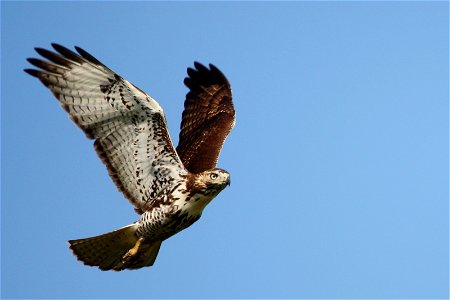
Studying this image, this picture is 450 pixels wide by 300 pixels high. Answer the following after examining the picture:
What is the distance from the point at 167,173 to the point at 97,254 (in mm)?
1377

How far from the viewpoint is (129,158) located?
11531 mm

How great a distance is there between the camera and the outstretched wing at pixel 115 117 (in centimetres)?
1113

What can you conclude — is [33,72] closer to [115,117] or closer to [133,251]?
[115,117]

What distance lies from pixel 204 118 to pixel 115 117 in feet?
8.09

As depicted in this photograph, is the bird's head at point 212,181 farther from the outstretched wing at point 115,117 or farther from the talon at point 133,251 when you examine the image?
the talon at point 133,251

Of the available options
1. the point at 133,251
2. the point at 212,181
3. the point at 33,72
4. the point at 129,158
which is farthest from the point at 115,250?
the point at 33,72

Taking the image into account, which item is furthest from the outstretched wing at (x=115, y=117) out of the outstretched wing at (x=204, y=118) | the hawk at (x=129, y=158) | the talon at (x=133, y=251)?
the outstretched wing at (x=204, y=118)

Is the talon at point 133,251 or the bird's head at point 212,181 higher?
the bird's head at point 212,181

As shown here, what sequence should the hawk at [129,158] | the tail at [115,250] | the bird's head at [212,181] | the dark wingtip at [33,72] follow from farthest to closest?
the tail at [115,250] → the hawk at [129,158] → the dark wingtip at [33,72] → the bird's head at [212,181]

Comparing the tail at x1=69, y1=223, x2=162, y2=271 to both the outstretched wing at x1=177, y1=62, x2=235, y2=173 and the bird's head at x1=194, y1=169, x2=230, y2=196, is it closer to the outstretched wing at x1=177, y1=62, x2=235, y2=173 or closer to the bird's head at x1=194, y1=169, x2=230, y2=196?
the bird's head at x1=194, y1=169, x2=230, y2=196

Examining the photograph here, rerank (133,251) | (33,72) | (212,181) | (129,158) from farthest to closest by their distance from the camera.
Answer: (129,158) < (133,251) < (33,72) < (212,181)

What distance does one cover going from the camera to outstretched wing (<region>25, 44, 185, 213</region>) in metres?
11.1

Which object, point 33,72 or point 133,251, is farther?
point 133,251

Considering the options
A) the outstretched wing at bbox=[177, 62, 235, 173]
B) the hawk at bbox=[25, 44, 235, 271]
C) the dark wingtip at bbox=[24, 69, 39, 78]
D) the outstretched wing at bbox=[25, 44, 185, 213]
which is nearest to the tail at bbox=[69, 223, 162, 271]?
the hawk at bbox=[25, 44, 235, 271]
